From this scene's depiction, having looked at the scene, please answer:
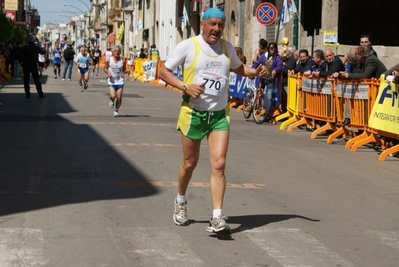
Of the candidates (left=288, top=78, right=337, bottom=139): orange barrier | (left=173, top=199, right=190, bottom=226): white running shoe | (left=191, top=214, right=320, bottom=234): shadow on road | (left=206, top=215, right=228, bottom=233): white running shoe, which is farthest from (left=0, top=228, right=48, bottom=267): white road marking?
(left=288, top=78, right=337, bottom=139): orange barrier

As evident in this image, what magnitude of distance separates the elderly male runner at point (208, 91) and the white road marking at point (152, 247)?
472 mm

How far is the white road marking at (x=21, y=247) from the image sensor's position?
6598 millimetres

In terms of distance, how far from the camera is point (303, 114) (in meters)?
18.8

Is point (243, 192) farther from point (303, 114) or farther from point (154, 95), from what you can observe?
point (154, 95)

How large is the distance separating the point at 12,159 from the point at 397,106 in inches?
231

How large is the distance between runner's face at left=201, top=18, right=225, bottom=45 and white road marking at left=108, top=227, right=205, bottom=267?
167 centimetres

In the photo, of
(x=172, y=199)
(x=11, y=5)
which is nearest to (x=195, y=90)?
(x=172, y=199)

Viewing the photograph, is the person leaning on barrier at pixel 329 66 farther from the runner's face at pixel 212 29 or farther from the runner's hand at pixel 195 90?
the runner's hand at pixel 195 90

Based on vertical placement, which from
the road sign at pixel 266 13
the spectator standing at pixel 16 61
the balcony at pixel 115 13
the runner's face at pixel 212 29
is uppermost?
the balcony at pixel 115 13

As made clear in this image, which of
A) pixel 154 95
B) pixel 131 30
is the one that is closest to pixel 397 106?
pixel 154 95

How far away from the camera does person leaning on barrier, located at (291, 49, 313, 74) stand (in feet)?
63.9

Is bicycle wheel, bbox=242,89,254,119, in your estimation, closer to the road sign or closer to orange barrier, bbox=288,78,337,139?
orange barrier, bbox=288,78,337,139

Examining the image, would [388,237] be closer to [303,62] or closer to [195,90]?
[195,90]

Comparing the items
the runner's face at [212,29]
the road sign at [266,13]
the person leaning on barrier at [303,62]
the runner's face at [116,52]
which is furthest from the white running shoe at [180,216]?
the road sign at [266,13]
